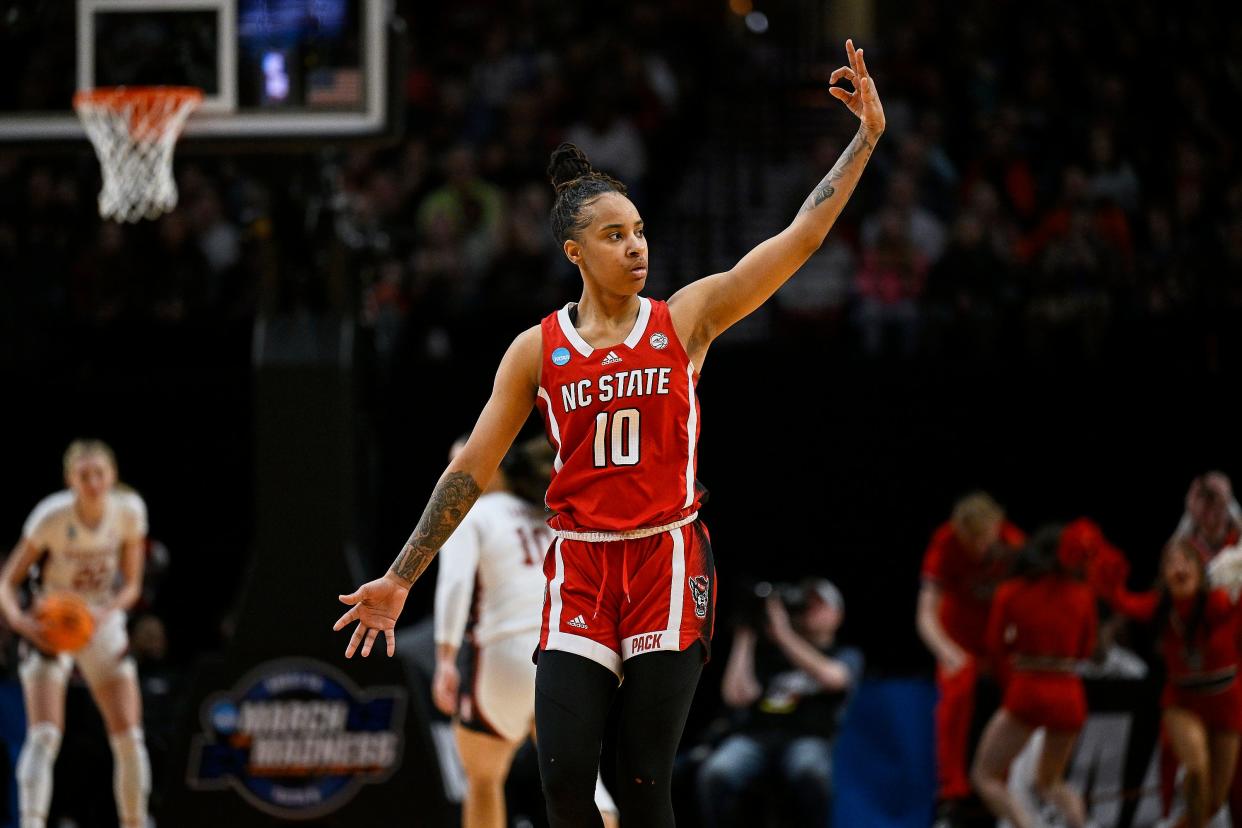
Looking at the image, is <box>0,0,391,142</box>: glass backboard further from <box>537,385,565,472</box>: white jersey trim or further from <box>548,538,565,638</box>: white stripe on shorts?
<box>548,538,565,638</box>: white stripe on shorts

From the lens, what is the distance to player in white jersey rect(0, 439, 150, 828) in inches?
401

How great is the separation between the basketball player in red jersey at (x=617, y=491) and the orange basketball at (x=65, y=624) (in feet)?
18.4

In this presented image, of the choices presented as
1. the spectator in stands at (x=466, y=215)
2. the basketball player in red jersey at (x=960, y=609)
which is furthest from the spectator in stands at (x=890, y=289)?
the spectator in stands at (x=466, y=215)

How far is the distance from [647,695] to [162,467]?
860 cm

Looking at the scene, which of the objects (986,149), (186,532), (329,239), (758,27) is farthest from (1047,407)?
(758,27)

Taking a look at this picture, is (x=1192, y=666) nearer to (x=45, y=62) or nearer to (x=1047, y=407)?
(x=1047, y=407)

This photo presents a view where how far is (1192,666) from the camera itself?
10094 millimetres

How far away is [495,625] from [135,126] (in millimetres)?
3431

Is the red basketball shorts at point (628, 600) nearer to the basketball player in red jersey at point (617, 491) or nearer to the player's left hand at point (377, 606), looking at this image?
the basketball player in red jersey at point (617, 491)

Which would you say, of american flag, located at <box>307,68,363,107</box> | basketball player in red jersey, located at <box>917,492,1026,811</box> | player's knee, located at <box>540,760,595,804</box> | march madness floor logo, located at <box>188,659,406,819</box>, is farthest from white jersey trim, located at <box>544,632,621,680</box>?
basketball player in red jersey, located at <box>917,492,1026,811</box>

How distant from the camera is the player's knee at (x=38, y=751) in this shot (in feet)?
33.2

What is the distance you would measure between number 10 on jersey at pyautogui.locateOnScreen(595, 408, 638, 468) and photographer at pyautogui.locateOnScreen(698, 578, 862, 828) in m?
5.62

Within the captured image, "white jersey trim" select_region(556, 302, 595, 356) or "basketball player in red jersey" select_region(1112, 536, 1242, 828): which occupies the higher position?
"white jersey trim" select_region(556, 302, 595, 356)

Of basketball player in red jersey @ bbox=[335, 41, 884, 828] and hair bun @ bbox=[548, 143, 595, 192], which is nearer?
basketball player in red jersey @ bbox=[335, 41, 884, 828]
